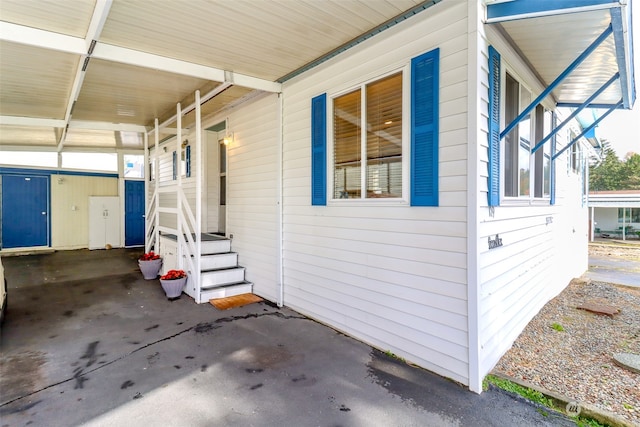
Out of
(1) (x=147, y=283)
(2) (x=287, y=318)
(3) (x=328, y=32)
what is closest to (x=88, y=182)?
(1) (x=147, y=283)

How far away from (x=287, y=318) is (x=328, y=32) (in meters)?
3.46

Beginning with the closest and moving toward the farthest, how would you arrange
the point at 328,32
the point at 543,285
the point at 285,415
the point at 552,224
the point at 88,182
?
the point at 285,415 < the point at 328,32 < the point at 543,285 < the point at 552,224 < the point at 88,182

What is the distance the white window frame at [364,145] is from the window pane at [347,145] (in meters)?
0.05

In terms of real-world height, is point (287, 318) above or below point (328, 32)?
below

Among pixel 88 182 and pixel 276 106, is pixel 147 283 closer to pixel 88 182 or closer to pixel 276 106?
pixel 276 106

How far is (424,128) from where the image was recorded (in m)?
2.85

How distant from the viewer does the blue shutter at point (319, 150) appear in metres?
3.93

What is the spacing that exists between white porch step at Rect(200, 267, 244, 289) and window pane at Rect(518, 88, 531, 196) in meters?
4.38

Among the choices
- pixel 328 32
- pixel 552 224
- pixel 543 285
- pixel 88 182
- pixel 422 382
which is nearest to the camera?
pixel 422 382

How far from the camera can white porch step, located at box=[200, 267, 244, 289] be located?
5062 mm

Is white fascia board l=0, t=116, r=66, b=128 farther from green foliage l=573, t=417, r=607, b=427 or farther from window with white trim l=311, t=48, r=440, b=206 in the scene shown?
green foliage l=573, t=417, r=607, b=427

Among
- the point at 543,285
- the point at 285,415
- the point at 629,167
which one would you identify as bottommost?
the point at 285,415

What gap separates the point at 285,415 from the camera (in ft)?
7.49

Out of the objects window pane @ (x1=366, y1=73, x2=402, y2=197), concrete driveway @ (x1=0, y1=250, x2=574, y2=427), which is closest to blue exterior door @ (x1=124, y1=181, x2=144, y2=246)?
concrete driveway @ (x1=0, y1=250, x2=574, y2=427)
